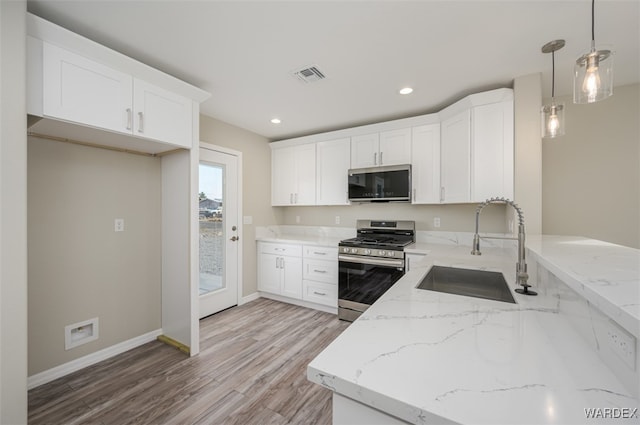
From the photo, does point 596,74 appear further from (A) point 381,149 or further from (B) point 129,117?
(B) point 129,117

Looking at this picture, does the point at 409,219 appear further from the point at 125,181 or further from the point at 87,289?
the point at 87,289

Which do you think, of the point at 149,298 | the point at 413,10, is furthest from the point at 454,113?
the point at 149,298

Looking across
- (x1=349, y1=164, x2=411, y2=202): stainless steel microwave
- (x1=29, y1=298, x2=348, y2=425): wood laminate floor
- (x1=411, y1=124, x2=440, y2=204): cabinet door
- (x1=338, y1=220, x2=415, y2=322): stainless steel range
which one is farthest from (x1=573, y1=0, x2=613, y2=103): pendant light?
(x1=29, y1=298, x2=348, y2=425): wood laminate floor

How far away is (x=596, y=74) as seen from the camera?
130 cm

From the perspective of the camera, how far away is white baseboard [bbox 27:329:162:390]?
6.36ft

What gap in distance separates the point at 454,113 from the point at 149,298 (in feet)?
11.9

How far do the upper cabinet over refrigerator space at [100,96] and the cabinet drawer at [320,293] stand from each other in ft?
7.05

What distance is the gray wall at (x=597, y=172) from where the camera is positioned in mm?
2412

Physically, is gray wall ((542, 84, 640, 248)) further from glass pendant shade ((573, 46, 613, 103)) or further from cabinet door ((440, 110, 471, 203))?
glass pendant shade ((573, 46, 613, 103))

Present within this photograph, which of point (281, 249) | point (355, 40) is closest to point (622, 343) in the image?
point (355, 40)

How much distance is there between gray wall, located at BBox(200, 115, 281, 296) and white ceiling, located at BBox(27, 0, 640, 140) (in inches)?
34.9

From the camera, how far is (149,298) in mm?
2627

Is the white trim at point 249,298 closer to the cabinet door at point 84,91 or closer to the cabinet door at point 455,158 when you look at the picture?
the cabinet door at point 84,91

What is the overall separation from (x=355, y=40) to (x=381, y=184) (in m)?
1.70
